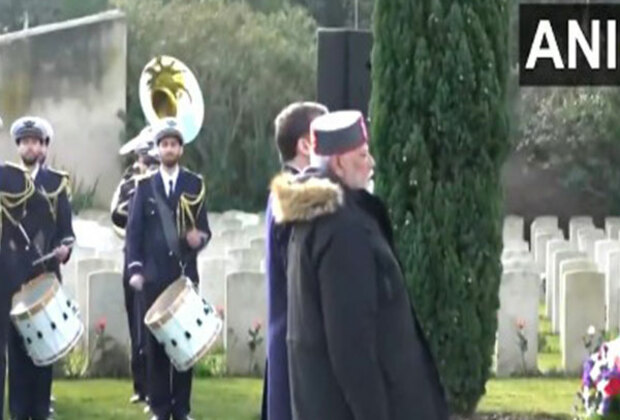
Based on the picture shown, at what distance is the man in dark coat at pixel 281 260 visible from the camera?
7488 millimetres

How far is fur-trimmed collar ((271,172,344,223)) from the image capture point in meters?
6.70

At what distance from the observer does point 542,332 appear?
60.2 feet

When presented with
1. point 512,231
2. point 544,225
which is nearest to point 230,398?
point 512,231

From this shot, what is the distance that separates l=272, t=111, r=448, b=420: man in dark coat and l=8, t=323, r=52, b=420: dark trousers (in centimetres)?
612

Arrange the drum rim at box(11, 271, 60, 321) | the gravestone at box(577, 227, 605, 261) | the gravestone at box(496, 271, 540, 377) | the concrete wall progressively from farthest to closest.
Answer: the concrete wall → the gravestone at box(577, 227, 605, 261) → the gravestone at box(496, 271, 540, 377) → the drum rim at box(11, 271, 60, 321)

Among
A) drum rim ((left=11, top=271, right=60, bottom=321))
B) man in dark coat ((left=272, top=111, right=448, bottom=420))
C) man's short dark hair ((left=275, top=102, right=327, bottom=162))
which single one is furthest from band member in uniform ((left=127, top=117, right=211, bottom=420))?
man in dark coat ((left=272, top=111, right=448, bottom=420))

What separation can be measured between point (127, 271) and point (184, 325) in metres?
1.45

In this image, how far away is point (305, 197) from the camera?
6742mm

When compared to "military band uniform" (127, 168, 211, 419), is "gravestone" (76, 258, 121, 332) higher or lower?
lower

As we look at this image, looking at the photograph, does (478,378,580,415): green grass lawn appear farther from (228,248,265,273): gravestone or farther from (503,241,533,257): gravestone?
(503,241,533,257): gravestone

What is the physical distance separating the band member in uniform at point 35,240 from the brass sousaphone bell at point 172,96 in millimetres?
3960

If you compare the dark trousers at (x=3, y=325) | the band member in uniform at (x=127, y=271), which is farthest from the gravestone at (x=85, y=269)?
the dark trousers at (x=3, y=325)

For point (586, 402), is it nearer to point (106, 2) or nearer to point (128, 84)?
point (128, 84)

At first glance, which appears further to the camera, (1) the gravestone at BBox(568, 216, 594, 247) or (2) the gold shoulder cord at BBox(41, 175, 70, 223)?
(1) the gravestone at BBox(568, 216, 594, 247)
